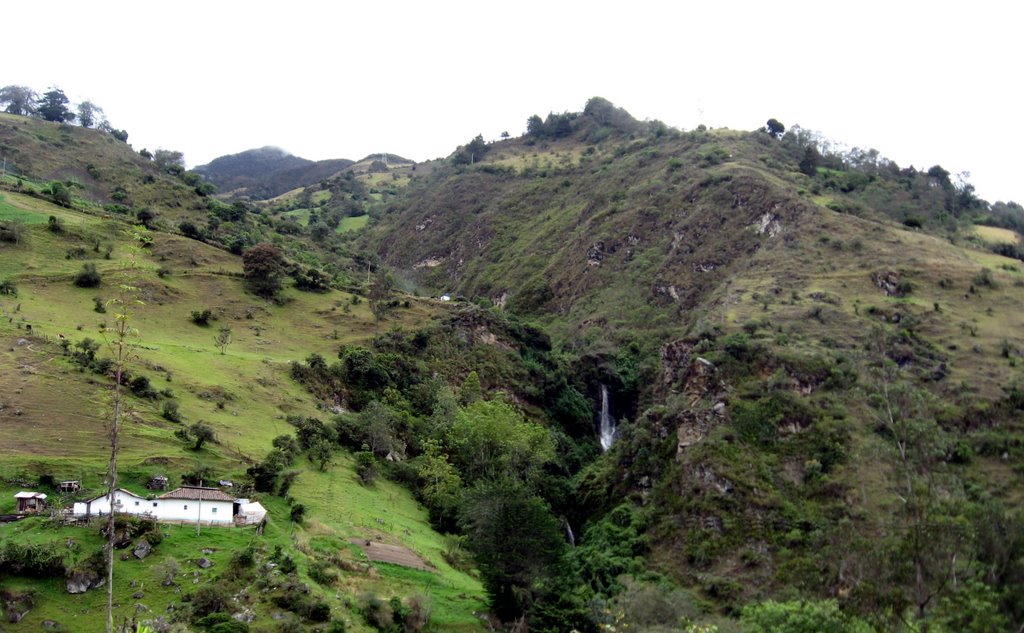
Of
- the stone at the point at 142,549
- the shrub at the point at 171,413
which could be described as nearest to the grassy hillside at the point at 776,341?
the stone at the point at 142,549

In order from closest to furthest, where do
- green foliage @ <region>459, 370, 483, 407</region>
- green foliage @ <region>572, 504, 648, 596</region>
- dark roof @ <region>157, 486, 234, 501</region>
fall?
dark roof @ <region>157, 486, 234, 501</region>
green foliage @ <region>572, 504, 648, 596</region>
green foliage @ <region>459, 370, 483, 407</region>

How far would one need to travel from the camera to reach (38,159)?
95.4 metres

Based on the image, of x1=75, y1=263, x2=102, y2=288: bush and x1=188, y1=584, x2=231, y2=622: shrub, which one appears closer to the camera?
x1=188, y1=584, x2=231, y2=622: shrub

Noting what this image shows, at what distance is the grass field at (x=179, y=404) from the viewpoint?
31.0 metres

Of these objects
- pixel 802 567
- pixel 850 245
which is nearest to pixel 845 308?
pixel 850 245

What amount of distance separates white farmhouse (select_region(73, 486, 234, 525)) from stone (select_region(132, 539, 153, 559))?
2.11 meters

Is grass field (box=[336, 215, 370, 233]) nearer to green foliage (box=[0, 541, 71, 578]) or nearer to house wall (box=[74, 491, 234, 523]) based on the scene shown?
house wall (box=[74, 491, 234, 523])

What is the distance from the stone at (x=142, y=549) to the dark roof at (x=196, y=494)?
2.70 m

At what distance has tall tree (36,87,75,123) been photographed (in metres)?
118

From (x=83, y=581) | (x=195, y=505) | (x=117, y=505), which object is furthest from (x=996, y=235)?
(x=83, y=581)

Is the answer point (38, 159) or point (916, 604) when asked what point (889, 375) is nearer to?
point (916, 604)

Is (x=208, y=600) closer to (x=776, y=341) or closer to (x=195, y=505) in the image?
(x=195, y=505)

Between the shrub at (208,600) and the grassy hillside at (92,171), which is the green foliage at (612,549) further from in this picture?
the grassy hillside at (92,171)

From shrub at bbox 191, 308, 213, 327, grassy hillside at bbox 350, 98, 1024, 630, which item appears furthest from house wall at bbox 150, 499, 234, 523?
shrub at bbox 191, 308, 213, 327
